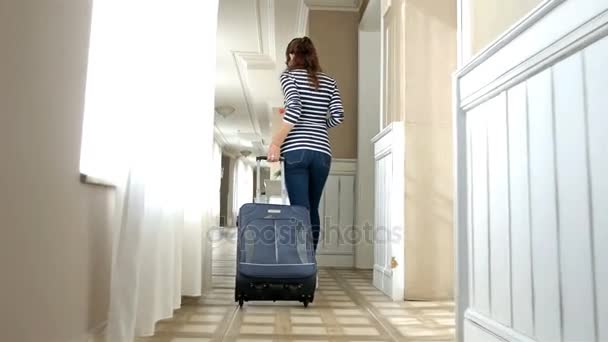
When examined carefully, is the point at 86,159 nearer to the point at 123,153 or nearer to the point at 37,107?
the point at 123,153

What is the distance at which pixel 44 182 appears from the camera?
3.30 ft

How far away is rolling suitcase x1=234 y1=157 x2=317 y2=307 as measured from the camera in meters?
2.09

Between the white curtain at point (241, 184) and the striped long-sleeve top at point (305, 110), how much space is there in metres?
11.8

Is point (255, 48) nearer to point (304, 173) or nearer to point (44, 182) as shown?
point (304, 173)

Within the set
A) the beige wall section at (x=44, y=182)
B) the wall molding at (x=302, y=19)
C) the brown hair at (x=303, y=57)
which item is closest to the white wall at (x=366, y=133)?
the wall molding at (x=302, y=19)

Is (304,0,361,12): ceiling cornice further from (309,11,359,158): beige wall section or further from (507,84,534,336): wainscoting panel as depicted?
(507,84,534,336): wainscoting panel

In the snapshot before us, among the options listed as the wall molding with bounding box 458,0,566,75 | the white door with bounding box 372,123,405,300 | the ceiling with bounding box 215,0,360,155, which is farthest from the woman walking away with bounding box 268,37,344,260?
the ceiling with bounding box 215,0,360,155

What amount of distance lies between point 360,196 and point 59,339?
2.73 m

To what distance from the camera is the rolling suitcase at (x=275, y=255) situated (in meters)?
2.09

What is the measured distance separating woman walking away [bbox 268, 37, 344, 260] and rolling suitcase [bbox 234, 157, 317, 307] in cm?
17

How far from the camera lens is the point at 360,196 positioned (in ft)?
12.0

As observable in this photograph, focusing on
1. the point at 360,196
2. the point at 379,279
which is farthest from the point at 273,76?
the point at 379,279

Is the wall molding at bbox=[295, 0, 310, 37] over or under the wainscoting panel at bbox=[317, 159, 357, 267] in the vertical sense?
over

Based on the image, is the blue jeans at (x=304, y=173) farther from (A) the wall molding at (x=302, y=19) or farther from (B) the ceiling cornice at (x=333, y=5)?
(A) the wall molding at (x=302, y=19)
